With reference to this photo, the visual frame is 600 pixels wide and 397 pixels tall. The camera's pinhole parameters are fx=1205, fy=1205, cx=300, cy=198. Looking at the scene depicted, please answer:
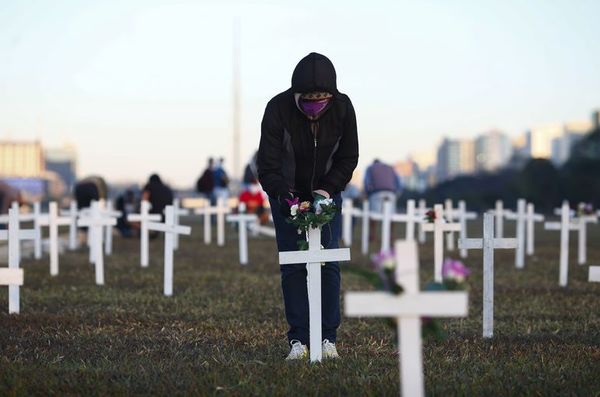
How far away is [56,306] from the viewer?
1271cm

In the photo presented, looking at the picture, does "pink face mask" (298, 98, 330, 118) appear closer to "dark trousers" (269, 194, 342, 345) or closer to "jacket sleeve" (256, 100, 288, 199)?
"jacket sleeve" (256, 100, 288, 199)

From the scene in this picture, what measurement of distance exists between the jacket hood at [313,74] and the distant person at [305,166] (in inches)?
0.9

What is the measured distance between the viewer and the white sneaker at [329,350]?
848 cm

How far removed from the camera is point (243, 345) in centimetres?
932

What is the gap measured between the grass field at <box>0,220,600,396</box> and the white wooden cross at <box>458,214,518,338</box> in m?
0.19

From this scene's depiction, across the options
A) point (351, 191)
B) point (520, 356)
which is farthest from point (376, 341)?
point (351, 191)

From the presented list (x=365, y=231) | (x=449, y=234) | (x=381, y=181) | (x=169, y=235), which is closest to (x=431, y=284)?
(x=169, y=235)

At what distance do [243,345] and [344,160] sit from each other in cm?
176

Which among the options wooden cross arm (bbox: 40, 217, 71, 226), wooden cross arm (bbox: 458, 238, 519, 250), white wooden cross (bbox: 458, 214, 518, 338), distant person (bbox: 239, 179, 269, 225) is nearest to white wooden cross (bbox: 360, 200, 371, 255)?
distant person (bbox: 239, 179, 269, 225)

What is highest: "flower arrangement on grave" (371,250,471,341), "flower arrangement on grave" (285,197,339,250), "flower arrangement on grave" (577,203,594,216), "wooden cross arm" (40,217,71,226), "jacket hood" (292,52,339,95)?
"jacket hood" (292,52,339,95)

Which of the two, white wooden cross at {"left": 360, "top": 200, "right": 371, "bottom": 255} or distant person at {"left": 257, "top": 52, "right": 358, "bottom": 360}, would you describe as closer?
distant person at {"left": 257, "top": 52, "right": 358, "bottom": 360}

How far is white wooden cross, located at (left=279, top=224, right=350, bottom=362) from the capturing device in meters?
8.12

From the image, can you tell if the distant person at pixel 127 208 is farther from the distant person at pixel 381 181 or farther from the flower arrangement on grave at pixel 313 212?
the flower arrangement on grave at pixel 313 212

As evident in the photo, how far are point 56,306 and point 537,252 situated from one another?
15.4 metres
